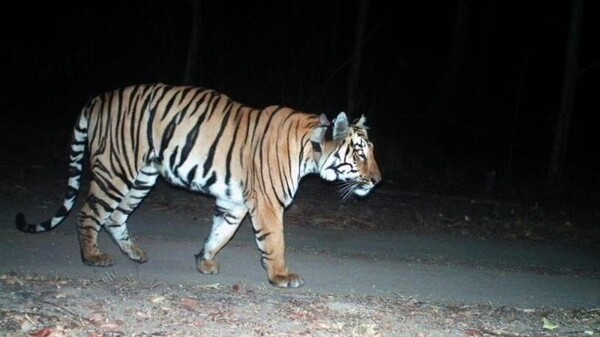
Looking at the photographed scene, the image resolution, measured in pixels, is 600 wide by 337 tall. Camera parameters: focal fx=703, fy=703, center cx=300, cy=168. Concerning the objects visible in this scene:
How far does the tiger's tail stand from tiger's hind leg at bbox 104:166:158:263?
47 centimetres

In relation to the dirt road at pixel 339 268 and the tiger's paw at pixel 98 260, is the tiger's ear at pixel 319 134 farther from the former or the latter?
the tiger's paw at pixel 98 260

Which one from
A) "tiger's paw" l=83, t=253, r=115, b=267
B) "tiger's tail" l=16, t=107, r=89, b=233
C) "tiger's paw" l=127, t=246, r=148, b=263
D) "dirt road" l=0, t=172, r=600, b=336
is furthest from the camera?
"tiger's tail" l=16, t=107, r=89, b=233

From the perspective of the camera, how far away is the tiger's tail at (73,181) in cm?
752

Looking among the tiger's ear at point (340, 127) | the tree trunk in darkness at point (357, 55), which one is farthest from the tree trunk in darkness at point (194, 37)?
the tiger's ear at point (340, 127)

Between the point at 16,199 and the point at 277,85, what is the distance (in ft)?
32.7

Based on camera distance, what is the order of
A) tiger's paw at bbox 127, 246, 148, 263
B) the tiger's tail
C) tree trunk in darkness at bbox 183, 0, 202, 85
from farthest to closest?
1. tree trunk in darkness at bbox 183, 0, 202, 85
2. the tiger's tail
3. tiger's paw at bbox 127, 246, 148, 263

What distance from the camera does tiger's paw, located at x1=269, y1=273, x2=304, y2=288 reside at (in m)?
6.75

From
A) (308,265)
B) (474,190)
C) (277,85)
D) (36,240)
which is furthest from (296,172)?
(277,85)

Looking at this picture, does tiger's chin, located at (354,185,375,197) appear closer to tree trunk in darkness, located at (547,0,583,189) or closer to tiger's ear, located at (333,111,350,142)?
tiger's ear, located at (333,111,350,142)

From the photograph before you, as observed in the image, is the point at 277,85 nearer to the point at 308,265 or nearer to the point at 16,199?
the point at 16,199

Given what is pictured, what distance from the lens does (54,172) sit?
12773 millimetres

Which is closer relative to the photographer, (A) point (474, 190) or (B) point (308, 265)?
(B) point (308, 265)

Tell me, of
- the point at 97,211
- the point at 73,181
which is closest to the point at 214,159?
the point at 97,211

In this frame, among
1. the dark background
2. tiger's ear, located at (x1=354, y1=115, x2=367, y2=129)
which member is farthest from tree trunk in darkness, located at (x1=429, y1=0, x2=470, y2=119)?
tiger's ear, located at (x1=354, y1=115, x2=367, y2=129)
